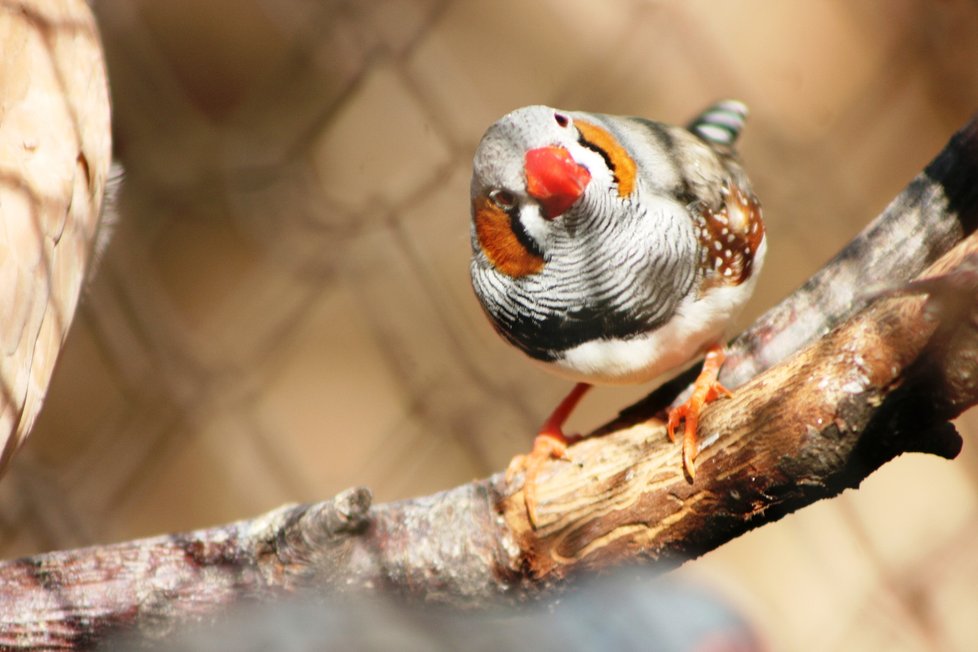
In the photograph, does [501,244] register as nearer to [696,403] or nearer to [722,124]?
[696,403]

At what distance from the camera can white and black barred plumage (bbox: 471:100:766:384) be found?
819mm

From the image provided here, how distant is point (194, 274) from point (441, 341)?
368 millimetres

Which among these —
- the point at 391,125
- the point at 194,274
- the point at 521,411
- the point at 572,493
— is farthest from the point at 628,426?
the point at 194,274

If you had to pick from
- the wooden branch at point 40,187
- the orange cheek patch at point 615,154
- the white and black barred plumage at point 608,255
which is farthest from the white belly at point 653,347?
the wooden branch at point 40,187

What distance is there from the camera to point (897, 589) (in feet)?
4.81

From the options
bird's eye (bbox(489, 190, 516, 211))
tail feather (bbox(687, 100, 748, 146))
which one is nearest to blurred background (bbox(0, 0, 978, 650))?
tail feather (bbox(687, 100, 748, 146))

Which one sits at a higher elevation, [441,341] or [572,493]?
[572,493]

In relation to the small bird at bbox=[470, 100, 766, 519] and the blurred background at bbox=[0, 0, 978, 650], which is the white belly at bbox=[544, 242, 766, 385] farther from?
the blurred background at bbox=[0, 0, 978, 650]

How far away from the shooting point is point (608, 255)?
840 mm

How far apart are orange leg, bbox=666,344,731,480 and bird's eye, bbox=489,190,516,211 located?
0.73 feet

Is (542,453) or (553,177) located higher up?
(553,177)

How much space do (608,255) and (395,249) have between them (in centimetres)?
60

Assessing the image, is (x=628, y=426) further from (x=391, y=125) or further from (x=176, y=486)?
(x=176, y=486)

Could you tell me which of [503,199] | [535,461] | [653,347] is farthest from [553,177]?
[535,461]
